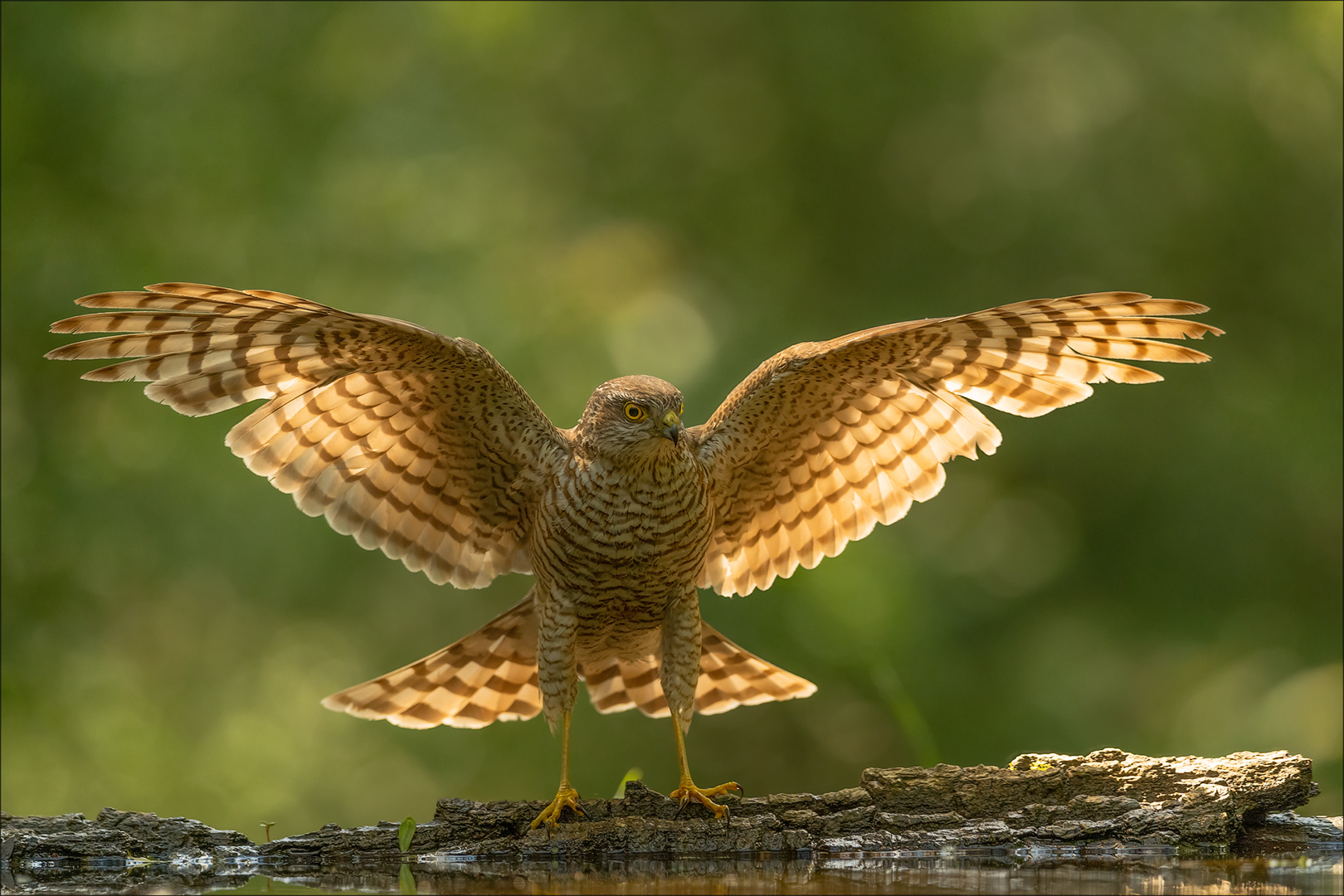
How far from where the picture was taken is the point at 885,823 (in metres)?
3.86

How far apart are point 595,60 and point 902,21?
2611mm

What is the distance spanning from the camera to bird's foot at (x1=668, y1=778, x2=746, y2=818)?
13.0 ft

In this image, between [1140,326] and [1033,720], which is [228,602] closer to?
[1033,720]

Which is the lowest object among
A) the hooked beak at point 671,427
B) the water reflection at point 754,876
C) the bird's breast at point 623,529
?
the water reflection at point 754,876

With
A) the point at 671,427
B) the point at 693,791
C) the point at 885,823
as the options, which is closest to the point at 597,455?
the point at 671,427

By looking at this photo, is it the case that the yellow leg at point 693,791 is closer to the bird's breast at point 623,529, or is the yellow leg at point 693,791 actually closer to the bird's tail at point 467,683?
the bird's breast at point 623,529

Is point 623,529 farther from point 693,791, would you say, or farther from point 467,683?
point 467,683

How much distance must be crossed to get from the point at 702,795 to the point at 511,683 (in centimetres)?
134

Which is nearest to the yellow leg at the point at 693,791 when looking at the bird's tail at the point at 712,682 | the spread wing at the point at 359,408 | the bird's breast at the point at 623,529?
the bird's breast at the point at 623,529

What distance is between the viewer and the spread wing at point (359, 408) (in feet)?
12.7

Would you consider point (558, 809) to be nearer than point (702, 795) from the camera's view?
Yes

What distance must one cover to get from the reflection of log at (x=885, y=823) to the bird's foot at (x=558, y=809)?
1.6 inches

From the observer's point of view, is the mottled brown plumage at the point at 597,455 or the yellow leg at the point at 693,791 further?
the mottled brown plumage at the point at 597,455

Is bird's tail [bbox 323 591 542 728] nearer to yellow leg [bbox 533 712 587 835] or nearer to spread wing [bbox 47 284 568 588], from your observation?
spread wing [bbox 47 284 568 588]
